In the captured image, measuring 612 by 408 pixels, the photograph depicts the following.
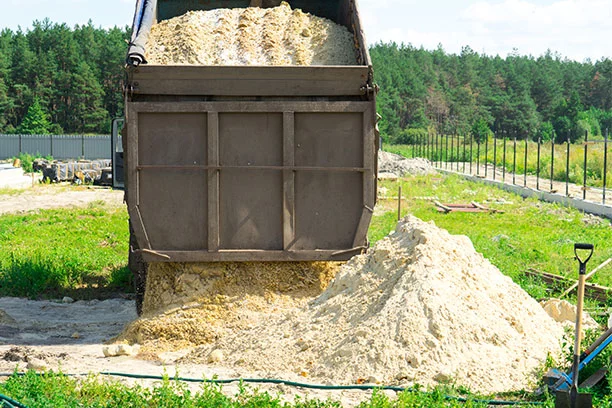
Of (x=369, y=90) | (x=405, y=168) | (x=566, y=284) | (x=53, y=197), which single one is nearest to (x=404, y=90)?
(x=405, y=168)

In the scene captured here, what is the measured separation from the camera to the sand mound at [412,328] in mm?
7059

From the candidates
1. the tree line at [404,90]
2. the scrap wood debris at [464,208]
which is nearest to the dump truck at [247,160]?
the scrap wood debris at [464,208]

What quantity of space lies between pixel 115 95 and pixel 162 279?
81.8 meters

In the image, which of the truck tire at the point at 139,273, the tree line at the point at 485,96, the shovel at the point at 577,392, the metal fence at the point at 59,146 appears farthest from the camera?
the tree line at the point at 485,96

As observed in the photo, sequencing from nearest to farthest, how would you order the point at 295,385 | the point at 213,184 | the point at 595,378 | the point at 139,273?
1. the point at 595,378
2. the point at 295,385
3. the point at 213,184
4. the point at 139,273

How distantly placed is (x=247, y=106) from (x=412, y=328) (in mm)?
2884

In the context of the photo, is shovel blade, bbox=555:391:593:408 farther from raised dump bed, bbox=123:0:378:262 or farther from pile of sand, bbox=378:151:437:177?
pile of sand, bbox=378:151:437:177

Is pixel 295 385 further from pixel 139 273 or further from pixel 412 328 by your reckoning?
pixel 139 273

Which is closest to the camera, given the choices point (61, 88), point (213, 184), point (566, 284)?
point (213, 184)

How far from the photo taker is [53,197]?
27.2 metres

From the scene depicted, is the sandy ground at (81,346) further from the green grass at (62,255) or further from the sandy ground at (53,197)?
the sandy ground at (53,197)

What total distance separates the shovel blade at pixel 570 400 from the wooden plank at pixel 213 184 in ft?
13.0

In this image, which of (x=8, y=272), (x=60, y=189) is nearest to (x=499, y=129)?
(x=60, y=189)

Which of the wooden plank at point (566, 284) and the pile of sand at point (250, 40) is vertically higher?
the pile of sand at point (250, 40)
